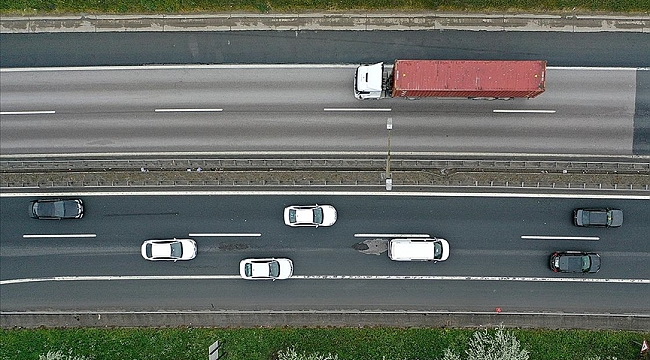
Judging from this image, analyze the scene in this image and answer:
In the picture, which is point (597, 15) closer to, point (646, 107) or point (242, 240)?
point (646, 107)

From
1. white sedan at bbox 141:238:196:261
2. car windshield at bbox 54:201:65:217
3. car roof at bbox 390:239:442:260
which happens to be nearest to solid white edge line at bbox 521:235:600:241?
car roof at bbox 390:239:442:260

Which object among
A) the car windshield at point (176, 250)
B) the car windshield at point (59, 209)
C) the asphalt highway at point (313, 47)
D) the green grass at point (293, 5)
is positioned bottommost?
the car windshield at point (176, 250)

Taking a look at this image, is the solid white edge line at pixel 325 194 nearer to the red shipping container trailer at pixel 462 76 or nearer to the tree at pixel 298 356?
the red shipping container trailer at pixel 462 76

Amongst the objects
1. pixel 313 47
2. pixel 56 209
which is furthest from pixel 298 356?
pixel 313 47

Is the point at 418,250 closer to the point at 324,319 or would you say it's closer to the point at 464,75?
the point at 324,319

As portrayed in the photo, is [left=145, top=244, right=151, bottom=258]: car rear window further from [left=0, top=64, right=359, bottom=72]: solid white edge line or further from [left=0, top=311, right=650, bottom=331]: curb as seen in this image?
[left=0, top=64, right=359, bottom=72]: solid white edge line

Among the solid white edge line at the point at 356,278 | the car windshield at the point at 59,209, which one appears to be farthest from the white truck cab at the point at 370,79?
the car windshield at the point at 59,209
